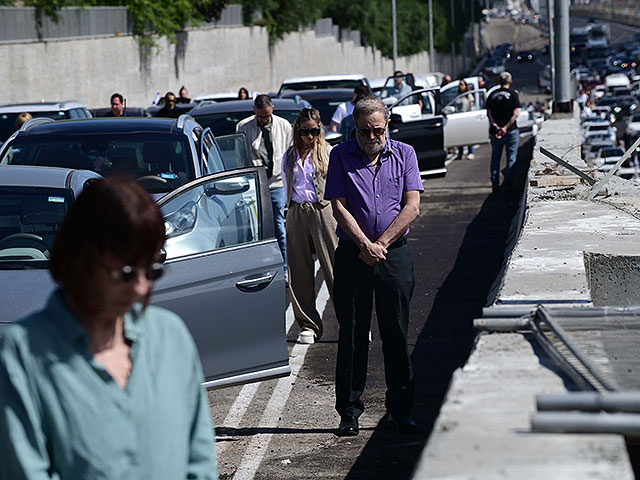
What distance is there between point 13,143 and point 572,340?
647 cm

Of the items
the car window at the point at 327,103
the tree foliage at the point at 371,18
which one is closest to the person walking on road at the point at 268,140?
the car window at the point at 327,103

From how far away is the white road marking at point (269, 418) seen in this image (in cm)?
690

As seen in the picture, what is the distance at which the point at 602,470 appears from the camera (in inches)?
132

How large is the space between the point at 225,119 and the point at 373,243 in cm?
858

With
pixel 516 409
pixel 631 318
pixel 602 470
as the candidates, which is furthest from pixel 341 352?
pixel 602 470

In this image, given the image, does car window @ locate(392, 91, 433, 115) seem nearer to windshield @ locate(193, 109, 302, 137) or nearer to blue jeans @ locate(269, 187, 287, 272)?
windshield @ locate(193, 109, 302, 137)

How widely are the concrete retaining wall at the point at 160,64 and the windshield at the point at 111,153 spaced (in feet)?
65.4

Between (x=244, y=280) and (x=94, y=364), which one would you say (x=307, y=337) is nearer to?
(x=244, y=280)

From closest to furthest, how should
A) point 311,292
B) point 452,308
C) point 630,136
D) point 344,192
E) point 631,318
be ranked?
point 631,318 < point 344,192 < point 311,292 < point 452,308 < point 630,136

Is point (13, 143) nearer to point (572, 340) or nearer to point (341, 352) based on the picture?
point (341, 352)

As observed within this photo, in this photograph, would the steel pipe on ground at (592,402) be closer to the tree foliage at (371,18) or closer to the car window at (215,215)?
the car window at (215,215)

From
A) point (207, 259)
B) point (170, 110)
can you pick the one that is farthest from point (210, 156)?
point (170, 110)

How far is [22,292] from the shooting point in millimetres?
6871

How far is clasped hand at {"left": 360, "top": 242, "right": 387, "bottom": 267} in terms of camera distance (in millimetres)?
7246
